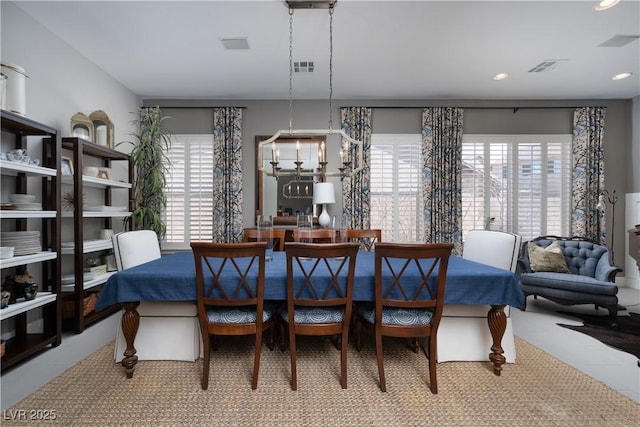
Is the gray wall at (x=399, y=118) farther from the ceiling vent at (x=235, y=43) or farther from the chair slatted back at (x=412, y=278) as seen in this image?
the chair slatted back at (x=412, y=278)

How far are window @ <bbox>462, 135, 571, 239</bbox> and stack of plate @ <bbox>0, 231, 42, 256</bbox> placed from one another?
501 centimetres

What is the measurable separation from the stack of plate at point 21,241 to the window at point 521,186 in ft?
16.4

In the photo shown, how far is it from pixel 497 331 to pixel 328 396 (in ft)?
3.91

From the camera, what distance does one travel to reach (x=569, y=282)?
10.3ft

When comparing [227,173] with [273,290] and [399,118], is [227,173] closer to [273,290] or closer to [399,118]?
[399,118]

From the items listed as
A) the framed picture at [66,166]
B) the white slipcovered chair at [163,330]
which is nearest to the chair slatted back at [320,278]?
the white slipcovered chair at [163,330]

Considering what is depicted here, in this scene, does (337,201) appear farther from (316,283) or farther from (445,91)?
(316,283)

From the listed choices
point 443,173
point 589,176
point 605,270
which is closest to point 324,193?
point 443,173

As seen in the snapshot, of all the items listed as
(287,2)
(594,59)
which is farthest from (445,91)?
(287,2)

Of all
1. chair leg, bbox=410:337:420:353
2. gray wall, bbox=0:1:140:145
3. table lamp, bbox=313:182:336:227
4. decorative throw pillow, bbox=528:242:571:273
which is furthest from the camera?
table lamp, bbox=313:182:336:227

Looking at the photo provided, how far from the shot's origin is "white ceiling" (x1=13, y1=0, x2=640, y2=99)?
2521 millimetres

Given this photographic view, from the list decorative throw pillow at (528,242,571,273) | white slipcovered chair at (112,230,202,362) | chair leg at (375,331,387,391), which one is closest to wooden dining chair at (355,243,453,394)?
chair leg at (375,331,387,391)

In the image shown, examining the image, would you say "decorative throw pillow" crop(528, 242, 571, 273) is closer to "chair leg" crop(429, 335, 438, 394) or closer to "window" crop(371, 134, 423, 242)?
"window" crop(371, 134, 423, 242)

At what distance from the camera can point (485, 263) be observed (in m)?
2.42
